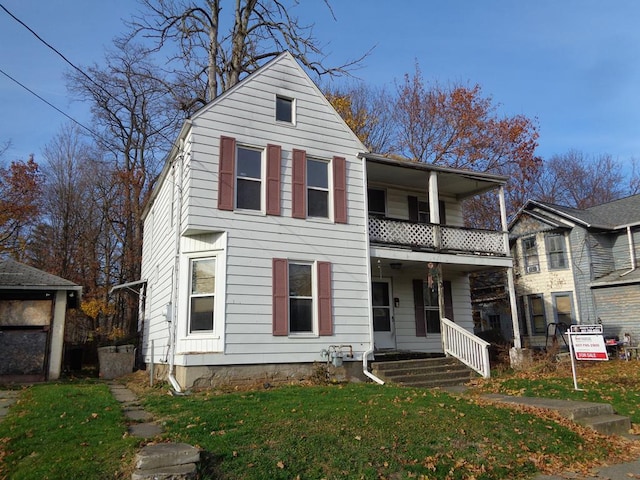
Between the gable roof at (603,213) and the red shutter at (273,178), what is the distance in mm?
16766

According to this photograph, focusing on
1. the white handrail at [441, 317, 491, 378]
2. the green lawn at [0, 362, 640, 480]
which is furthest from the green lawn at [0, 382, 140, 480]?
the white handrail at [441, 317, 491, 378]

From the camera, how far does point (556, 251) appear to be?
24.6 metres

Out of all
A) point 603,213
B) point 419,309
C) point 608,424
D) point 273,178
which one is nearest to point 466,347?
point 419,309

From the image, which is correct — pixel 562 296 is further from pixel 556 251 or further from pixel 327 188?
pixel 327 188

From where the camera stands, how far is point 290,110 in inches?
536

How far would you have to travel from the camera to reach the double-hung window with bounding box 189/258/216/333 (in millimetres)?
11555

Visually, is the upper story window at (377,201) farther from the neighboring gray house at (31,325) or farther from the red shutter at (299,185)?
the neighboring gray house at (31,325)

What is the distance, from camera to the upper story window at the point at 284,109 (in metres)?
13.4

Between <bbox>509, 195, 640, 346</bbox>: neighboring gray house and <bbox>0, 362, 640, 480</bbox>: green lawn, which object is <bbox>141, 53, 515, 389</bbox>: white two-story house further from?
<bbox>509, 195, 640, 346</bbox>: neighboring gray house

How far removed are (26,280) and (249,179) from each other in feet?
23.3

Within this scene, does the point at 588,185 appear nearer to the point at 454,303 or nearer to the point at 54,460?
the point at 454,303

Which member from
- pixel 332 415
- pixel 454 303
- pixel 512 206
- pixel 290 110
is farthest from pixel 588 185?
pixel 332 415

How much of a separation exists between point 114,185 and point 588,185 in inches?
1339

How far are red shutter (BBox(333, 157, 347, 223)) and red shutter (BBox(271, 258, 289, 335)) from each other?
7.10 feet
